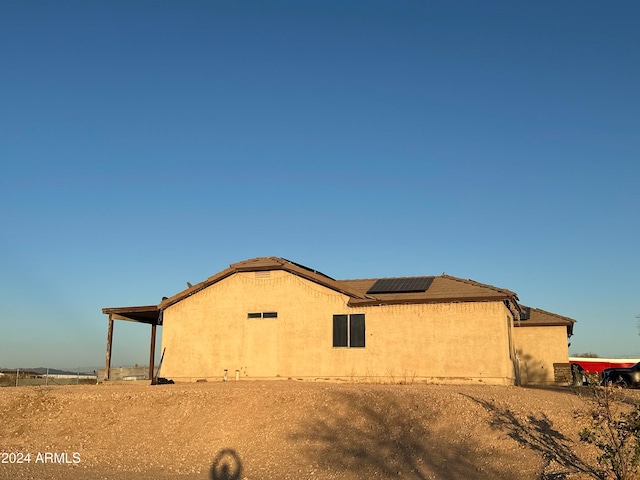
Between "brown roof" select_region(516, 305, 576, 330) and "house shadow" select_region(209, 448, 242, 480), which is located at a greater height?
"brown roof" select_region(516, 305, 576, 330)

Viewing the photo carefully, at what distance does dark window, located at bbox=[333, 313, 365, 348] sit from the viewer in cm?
2536

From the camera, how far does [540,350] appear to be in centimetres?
3331

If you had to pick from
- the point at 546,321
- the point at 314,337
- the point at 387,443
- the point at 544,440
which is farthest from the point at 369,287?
the point at 544,440

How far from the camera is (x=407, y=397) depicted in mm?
17922

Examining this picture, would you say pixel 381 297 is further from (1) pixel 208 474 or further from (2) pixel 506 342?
(1) pixel 208 474

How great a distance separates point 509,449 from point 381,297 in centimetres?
1167

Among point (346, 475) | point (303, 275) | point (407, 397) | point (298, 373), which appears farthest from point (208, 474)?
point (303, 275)

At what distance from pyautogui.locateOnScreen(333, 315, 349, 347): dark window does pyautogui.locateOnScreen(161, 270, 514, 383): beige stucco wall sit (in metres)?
0.22

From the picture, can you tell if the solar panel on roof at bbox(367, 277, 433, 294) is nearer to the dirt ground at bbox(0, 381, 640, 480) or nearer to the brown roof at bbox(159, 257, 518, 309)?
the brown roof at bbox(159, 257, 518, 309)

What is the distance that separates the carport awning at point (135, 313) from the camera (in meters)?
29.4

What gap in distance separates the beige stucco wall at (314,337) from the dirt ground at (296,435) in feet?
11.9

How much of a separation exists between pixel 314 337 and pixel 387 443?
35.1 feet

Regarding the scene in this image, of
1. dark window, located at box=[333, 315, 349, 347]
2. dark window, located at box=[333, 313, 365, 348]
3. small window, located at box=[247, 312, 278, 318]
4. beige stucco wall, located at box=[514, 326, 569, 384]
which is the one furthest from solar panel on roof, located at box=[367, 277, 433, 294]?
beige stucco wall, located at box=[514, 326, 569, 384]

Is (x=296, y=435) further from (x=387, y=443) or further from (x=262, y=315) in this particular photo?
(x=262, y=315)
